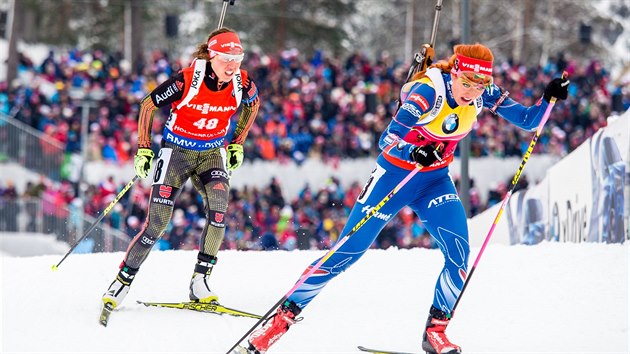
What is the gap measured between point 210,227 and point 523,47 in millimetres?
32434

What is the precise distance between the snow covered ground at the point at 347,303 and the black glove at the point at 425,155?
129 centimetres

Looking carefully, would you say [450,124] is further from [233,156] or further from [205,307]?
[205,307]

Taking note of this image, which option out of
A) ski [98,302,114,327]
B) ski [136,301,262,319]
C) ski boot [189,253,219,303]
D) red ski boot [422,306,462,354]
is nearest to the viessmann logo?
ski boot [189,253,219,303]

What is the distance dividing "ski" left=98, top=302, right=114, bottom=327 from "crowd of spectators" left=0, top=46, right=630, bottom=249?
8.86 metres

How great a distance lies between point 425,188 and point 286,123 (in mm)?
14194

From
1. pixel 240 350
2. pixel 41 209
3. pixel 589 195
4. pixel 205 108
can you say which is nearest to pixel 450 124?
pixel 240 350

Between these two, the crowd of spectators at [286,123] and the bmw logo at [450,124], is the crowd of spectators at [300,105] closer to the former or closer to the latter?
the crowd of spectators at [286,123]

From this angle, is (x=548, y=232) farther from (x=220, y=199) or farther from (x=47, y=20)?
(x=47, y=20)

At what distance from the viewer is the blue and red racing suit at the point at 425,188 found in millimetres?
6316

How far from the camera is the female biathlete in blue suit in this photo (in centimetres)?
624

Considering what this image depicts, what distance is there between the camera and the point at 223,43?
7.52m

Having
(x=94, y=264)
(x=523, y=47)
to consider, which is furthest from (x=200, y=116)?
(x=523, y=47)

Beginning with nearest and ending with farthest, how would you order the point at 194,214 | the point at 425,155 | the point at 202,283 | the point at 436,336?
1. the point at 425,155
2. the point at 436,336
3. the point at 202,283
4. the point at 194,214

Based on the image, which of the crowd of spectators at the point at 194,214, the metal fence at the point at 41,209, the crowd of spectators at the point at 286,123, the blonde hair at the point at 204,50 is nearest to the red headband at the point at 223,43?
the blonde hair at the point at 204,50
